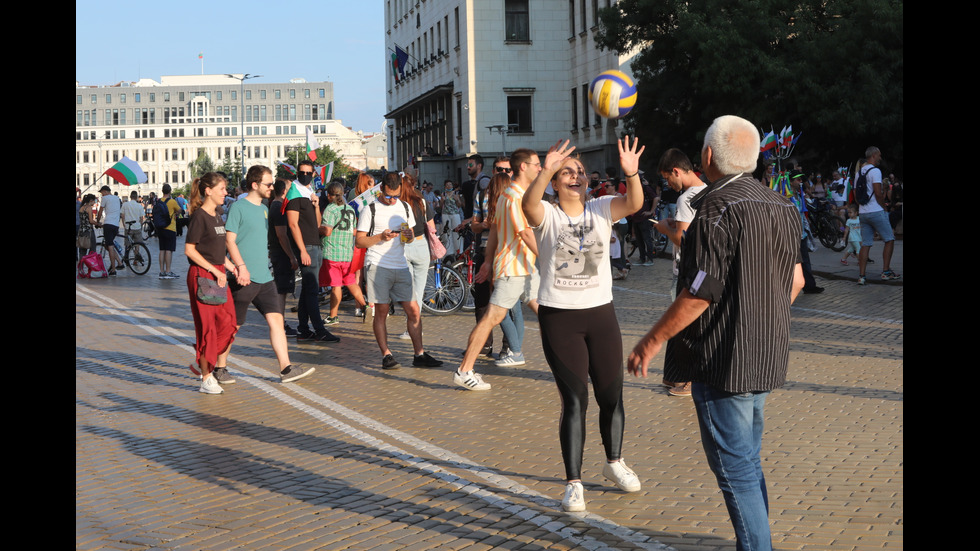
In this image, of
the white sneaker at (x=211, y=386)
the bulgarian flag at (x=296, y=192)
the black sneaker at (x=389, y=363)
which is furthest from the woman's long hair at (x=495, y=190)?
the bulgarian flag at (x=296, y=192)

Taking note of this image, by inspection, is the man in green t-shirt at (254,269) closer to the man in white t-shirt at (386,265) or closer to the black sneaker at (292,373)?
the black sneaker at (292,373)

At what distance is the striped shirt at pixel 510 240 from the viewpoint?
8.33 m

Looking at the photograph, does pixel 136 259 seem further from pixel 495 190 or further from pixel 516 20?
pixel 516 20

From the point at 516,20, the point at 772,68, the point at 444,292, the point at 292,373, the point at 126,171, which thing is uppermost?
the point at 516,20

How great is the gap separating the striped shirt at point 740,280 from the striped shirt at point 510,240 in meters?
4.25

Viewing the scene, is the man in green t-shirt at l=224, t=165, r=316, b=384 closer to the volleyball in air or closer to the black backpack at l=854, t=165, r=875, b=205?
the volleyball in air

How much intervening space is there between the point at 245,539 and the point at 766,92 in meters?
31.2

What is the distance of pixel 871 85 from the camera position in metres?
31.2

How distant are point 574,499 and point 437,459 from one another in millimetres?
1444

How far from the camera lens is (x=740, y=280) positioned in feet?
12.9

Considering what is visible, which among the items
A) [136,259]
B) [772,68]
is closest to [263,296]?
[136,259]
